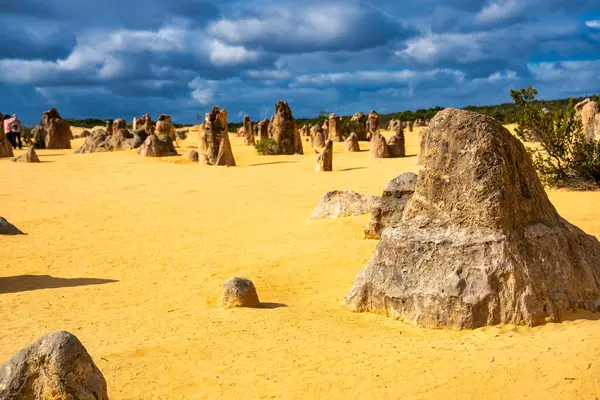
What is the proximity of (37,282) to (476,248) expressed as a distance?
5545 millimetres

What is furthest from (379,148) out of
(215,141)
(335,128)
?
(335,128)

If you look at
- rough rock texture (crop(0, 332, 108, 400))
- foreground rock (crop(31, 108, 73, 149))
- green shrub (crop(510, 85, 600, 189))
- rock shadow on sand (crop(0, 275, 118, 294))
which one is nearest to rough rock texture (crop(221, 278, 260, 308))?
rock shadow on sand (crop(0, 275, 118, 294))

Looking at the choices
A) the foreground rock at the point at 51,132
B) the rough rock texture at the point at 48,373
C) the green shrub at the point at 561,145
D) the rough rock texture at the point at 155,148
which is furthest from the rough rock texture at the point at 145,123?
the rough rock texture at the point at 48,373

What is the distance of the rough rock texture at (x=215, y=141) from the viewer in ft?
82.0

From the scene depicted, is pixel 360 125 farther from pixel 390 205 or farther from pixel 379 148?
pixel 390 205

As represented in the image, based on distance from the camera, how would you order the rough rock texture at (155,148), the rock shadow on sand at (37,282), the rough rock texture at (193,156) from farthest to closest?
the rough rock texture at (155,148) < the rough rock texture at (193,156) < the rock shadow on sand at (37,282)

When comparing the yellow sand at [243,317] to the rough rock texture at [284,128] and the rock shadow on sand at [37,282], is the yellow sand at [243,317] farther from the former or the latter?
the rough rock texture at [284,128]

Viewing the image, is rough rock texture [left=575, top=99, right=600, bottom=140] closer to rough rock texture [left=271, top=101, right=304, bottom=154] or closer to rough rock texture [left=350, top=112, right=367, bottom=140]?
rough rock texture [left=271, top=101, right=304, bottom=154]

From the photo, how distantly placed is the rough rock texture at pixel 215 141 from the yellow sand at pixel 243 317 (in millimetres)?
9851

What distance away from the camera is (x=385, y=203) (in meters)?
9.77

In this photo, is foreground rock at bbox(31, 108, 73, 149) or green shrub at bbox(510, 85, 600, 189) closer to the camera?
green shrub at bbox(510, 85, 600, 189)

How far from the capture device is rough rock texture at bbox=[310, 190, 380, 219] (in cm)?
1170

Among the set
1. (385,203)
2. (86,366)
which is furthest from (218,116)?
(86,366)

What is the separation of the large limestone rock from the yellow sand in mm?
193
